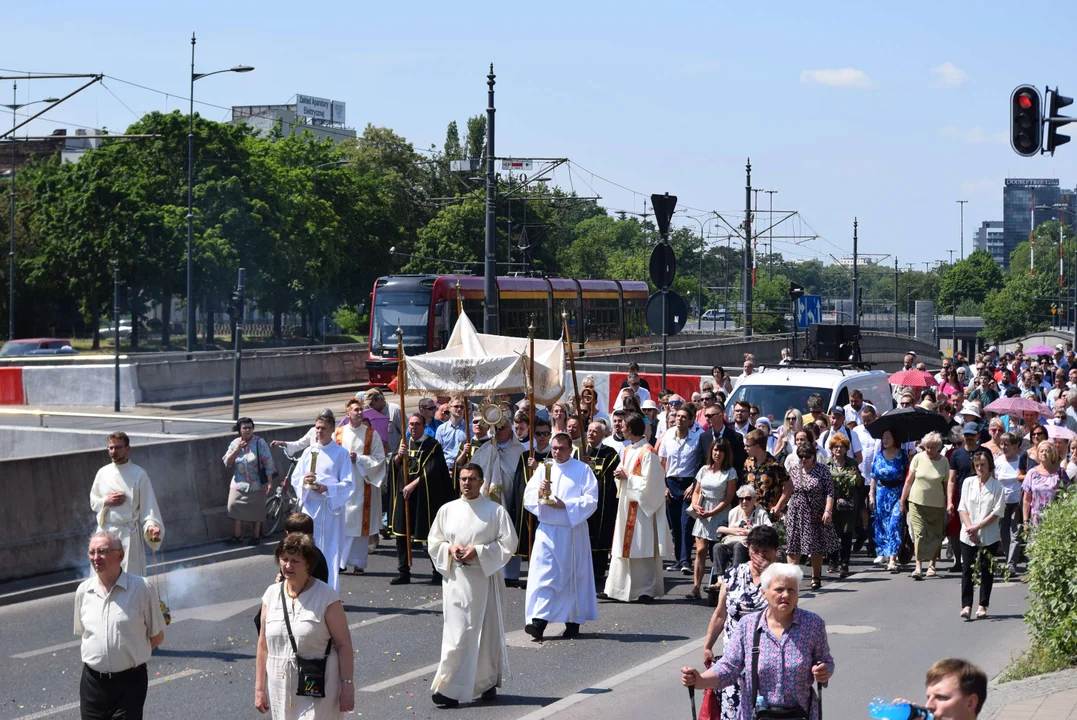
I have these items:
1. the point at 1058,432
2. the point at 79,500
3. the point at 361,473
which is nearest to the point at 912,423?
the point at 1058,432

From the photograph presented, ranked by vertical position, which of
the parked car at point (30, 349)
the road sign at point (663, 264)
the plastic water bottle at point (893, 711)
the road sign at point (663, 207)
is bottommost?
the plastic water bottle at point (893, 711)

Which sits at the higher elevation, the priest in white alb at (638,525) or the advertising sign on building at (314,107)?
the advertising sign on building at (314,107)

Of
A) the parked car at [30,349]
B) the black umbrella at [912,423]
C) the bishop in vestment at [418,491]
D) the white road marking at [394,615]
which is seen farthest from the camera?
the parked car at [30,349]

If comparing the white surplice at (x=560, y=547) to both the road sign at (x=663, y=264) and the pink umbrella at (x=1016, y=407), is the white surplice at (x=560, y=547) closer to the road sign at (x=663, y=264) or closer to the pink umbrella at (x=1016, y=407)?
the road sign at (x=663, y=264)

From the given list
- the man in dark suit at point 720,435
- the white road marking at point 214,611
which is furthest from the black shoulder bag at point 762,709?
the man in dark suit at point 720,435

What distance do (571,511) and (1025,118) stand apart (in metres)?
8.85

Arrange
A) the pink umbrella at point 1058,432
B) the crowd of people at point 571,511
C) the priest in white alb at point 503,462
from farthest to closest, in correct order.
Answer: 1. the pink umbrella at point 1058,432
2. the priest in white alb at point 503,462
3. the crowd of people at point 571,511

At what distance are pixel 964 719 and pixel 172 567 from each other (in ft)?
37.6

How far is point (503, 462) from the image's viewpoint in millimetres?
13273

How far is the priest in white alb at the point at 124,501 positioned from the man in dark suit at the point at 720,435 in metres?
5.89

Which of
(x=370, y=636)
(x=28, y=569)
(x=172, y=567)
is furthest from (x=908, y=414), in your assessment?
(x=28, y=569)

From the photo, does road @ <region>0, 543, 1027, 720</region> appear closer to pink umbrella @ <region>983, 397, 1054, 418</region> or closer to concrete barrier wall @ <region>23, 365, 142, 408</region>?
pink umbrella @ <region>983, 397, 1054, 418</region>

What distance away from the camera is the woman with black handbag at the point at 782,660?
579cm

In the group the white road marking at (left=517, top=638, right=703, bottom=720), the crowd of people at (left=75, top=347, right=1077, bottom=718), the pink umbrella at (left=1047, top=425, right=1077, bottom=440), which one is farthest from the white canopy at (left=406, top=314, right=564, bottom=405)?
the pink umbrella at (left=1047, top=425, right=1077, bottom=440)
